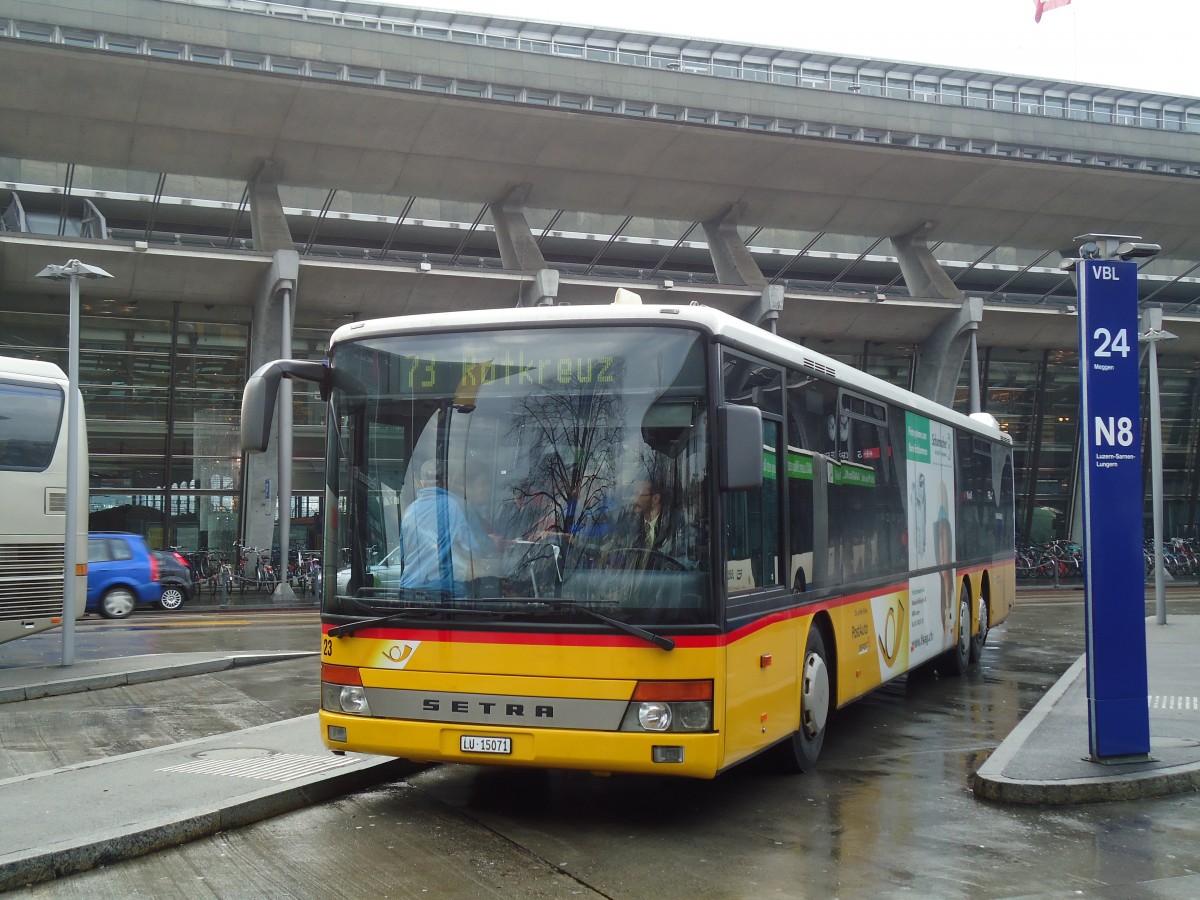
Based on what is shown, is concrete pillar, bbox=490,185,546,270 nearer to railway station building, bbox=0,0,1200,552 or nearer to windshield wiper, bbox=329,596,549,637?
railway station building, bbox=0,0,1200,552

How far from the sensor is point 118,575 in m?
23.1

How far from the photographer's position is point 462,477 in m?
6.61

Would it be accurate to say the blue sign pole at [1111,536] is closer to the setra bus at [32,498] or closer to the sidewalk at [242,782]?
the sidewalk at [242,782]

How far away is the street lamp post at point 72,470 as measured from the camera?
13953 mm

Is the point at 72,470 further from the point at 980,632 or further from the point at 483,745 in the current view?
the point at 980,632

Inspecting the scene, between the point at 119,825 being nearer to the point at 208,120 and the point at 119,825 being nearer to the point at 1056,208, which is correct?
the point at 208,120

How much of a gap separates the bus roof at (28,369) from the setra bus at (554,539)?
28.9ft

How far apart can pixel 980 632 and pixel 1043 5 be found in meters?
28.2

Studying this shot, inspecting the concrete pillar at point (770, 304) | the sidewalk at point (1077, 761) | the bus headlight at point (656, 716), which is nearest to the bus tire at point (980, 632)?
the sidewalk at point (1077, 761)

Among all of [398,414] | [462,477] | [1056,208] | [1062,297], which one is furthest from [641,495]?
[1062,297]

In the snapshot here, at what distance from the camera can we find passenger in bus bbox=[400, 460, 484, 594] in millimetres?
6547

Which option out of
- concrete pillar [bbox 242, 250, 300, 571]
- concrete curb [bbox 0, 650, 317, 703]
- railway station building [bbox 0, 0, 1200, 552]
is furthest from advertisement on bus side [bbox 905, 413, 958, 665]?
concrete pillar [bbox 242, 250, 300, 571]

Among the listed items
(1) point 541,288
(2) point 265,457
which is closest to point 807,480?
(1) point 541,288

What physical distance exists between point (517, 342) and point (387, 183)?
82.3ft
